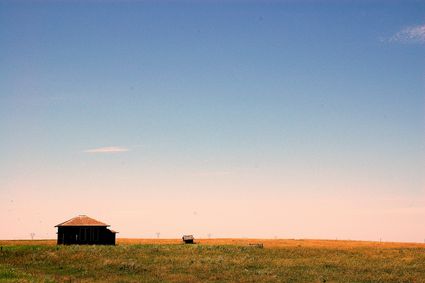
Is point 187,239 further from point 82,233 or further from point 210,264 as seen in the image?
point 210,264

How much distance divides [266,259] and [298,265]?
17.4 feet

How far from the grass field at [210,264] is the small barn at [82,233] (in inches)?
431

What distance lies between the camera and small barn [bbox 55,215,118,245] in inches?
2719

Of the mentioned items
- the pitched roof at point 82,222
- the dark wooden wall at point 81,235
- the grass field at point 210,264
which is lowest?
the grass field at point 210,264

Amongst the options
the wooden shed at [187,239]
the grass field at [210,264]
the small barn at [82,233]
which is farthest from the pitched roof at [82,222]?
the wooden shed at [187,239]

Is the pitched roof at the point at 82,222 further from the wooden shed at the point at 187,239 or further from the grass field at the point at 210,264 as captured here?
the wooden shed at the point at 187,239

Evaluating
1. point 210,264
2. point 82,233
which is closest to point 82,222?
point 82,233

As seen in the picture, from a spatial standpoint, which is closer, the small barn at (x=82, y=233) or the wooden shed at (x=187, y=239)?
the small barn at (x=82, y=233)

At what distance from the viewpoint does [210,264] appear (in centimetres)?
4675

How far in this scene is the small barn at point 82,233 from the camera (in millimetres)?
69062

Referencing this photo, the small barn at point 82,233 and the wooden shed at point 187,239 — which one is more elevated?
the small barn at point 82,233

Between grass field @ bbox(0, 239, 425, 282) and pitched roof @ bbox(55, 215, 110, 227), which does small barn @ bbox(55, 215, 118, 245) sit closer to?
pitched roof @ bbox(55, 215, 110, 227)

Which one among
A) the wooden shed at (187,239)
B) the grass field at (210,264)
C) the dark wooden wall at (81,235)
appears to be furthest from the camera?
the wooden shed at (187,239)

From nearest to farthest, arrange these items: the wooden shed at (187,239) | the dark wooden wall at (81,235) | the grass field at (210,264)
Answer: the grass field at (210,264) → the dark wooden wall at (81,235) → the wooden shed at (187,239)
